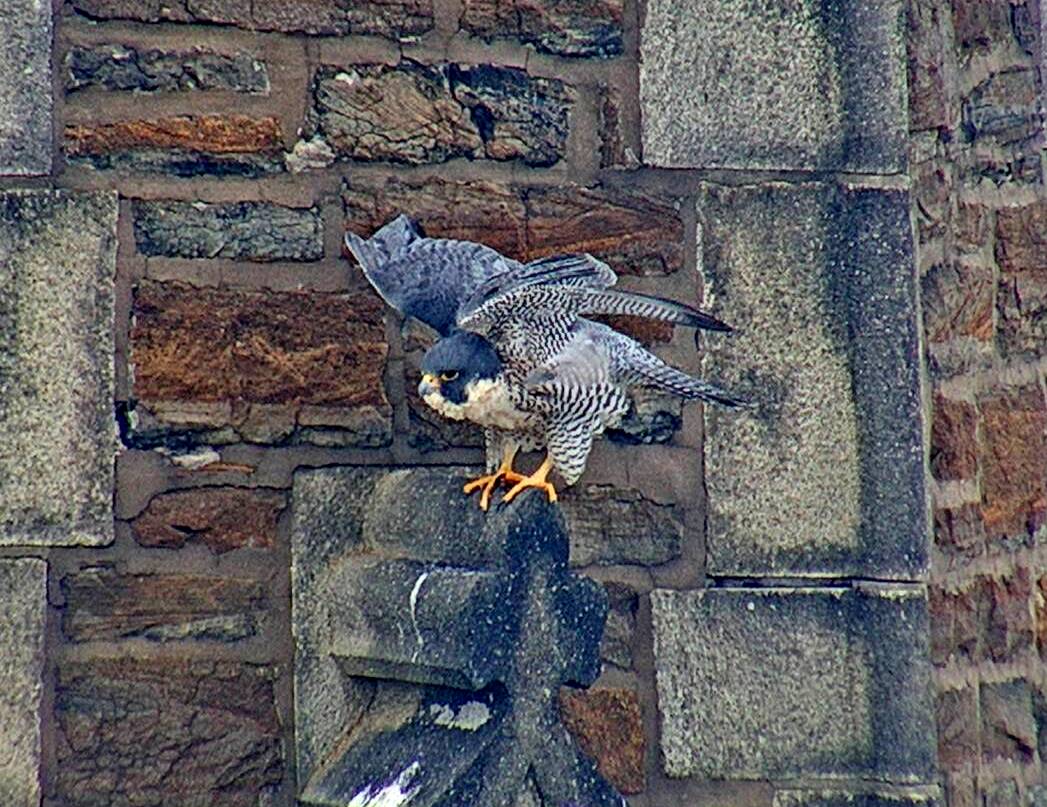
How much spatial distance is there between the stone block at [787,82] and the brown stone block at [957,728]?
39.7 inches

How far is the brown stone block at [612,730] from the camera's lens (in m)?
3.27

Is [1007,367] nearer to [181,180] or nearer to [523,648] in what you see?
[523,648]

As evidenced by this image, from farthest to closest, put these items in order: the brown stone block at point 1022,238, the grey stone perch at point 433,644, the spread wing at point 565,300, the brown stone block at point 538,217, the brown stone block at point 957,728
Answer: the brown stone block at point 1022,238 → the brown stone block at point 957,728 → the brown stone block at point 538,217 → the spread wing at point 565,300 → the grey stone perch at point 433,644

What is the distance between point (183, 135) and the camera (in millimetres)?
3152

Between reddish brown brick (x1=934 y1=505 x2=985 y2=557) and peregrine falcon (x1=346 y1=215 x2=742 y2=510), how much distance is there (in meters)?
0.67

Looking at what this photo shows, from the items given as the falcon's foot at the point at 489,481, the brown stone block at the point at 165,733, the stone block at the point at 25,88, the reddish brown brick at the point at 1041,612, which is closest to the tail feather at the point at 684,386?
the falcon's foot at the point at 489,481

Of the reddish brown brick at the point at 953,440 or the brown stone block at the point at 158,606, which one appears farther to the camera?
the reddish brown brick at the point at 953,440

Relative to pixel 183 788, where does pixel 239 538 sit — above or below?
above

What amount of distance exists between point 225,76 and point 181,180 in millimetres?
192

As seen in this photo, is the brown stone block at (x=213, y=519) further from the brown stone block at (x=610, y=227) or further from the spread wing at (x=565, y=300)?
the brown stone block at (x=610, y=227)

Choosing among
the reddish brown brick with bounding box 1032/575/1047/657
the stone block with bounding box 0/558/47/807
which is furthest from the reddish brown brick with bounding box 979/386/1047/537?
the stone block with bounding box 0/558/47/807

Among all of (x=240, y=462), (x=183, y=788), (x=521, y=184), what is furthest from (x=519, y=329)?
(x=183, y=788)

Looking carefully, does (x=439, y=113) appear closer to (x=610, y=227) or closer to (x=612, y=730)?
(x=610, y=227)

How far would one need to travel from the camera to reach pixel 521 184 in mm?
3289
